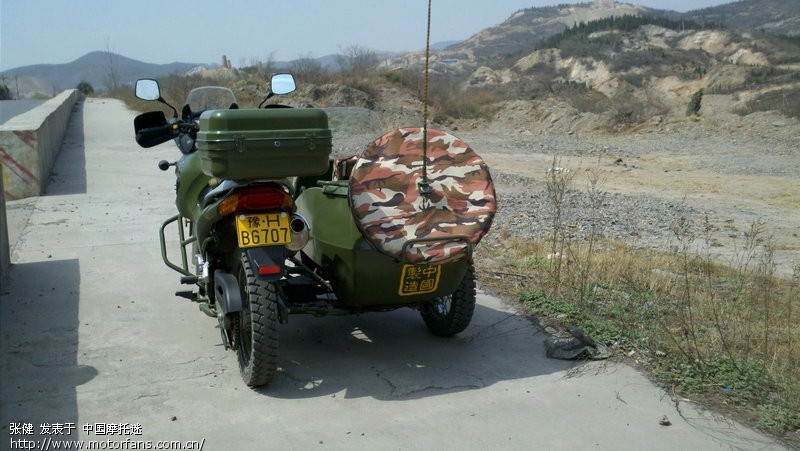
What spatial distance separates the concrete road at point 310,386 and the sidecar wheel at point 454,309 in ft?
0.37

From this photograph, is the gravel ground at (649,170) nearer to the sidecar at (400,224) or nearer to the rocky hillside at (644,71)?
the rocky hillside at (644,71)

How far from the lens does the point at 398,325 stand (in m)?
5.34

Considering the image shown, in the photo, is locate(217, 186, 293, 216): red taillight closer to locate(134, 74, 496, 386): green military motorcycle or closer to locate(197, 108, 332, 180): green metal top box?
locate(134, 74, 496, 386): green military motorcycle

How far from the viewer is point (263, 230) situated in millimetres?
4105

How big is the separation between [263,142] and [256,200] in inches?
15.5

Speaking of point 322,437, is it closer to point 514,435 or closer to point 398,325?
point 514,435

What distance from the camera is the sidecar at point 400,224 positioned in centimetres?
416

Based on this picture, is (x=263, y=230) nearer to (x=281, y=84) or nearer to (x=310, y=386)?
(x=310, y=386)

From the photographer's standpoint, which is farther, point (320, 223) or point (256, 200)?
point (320, 223)

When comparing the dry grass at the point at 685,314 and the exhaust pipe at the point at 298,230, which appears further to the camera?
the exhaust pipe at the point at 298,230

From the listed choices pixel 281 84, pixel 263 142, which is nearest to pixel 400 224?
pixel 263 142

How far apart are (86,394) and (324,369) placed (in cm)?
134

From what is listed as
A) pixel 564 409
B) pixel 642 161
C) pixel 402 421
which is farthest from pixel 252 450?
pixel 642 161

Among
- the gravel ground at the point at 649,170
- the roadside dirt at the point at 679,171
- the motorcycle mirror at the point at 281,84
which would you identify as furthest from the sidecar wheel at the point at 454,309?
the gravel ground at the point at 649,170
